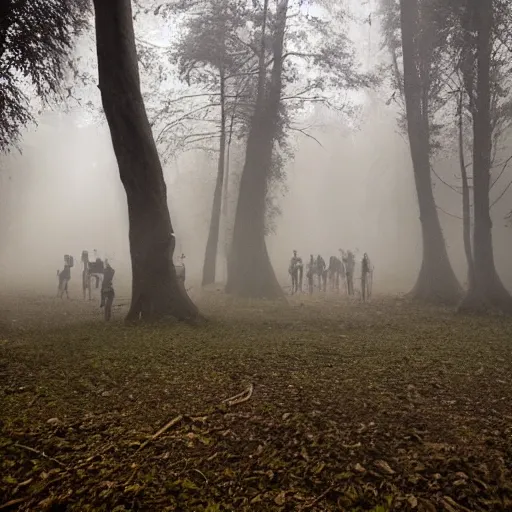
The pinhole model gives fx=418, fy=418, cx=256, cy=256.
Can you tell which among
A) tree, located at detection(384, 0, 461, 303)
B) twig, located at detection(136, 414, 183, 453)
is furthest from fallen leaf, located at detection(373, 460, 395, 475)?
tree, located at detection(384, 0, 461, 303)

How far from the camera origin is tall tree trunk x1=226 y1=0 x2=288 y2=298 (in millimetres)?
14914

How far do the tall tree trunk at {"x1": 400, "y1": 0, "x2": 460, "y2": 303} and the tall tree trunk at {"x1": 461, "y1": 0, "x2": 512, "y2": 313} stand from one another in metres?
2.82

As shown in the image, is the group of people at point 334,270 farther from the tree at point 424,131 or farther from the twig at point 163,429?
the twig at point 163,429

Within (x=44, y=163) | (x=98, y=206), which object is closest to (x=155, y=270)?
(x=44, y=163)

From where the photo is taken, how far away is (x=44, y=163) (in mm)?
52406

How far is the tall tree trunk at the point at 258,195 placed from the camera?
1491 centimetres

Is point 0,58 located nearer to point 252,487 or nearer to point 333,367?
point 333,367

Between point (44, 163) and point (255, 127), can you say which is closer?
point (255, 127)

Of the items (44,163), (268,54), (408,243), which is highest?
(44,163)

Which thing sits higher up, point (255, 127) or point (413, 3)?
point (413, 3)

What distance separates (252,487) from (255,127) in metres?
14.2

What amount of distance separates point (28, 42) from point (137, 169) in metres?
3.80

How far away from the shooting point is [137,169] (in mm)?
7848

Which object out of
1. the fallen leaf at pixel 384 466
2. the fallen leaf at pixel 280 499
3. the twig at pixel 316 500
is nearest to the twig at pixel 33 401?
the fallen leaf at pixel 280 499
